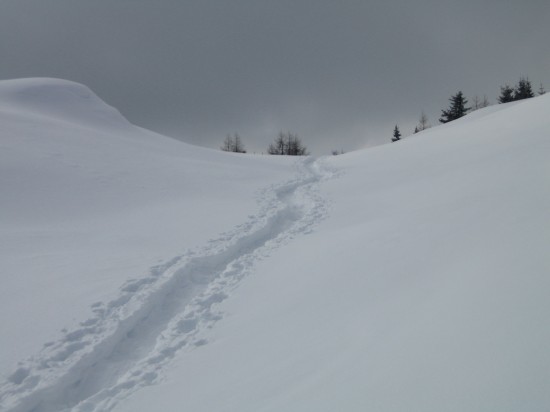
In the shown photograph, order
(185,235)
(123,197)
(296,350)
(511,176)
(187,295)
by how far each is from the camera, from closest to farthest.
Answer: (296,350) → (187,295) → (511,176) → (185,235) → (123,197)

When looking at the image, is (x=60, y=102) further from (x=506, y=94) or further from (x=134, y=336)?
(x=506, y=94)

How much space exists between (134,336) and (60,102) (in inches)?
1088

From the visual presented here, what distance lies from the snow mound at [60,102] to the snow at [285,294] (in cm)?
1232

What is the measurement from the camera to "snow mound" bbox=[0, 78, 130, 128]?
2367cm

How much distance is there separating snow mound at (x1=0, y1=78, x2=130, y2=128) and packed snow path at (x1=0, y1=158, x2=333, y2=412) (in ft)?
65.1

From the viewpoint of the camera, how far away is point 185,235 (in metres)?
9.48

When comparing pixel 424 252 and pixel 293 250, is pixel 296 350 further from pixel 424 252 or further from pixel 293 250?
pixel 293 250

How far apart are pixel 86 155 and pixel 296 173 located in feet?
33.7

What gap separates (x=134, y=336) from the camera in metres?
5.33

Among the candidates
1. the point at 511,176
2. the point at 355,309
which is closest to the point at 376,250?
the point at 355,309

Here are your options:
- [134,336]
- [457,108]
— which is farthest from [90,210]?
[457,108]

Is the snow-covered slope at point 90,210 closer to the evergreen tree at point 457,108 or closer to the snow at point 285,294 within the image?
the snow at point 285,294

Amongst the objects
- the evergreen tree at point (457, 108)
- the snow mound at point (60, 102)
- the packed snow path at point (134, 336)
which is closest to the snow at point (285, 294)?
the packed snow path at point (134, 336)

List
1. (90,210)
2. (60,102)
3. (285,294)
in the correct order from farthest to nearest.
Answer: (60,102)
(90,210)
(285,294)
